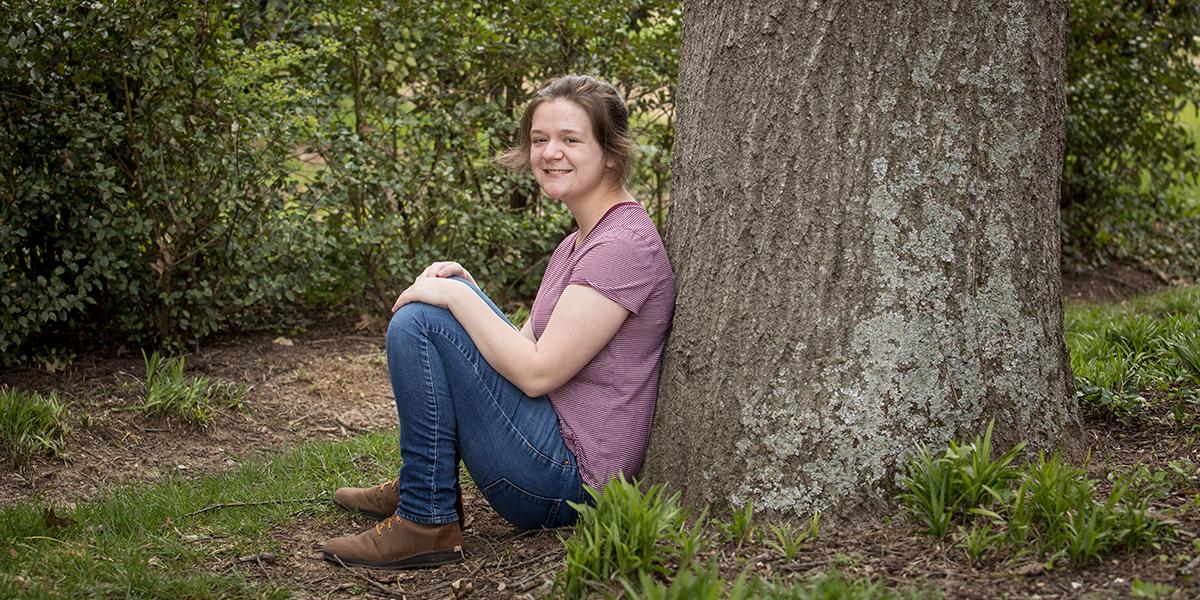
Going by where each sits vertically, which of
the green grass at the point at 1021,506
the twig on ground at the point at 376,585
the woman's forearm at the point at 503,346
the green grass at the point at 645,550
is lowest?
the twig on ground at the point at 376,585

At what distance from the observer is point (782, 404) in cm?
292

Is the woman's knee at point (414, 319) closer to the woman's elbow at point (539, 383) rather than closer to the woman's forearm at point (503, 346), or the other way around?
the woman's forearm at point (503, 346)

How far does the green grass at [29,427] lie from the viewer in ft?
14.6

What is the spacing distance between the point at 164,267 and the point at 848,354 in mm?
3832

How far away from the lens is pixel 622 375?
3.21 meters

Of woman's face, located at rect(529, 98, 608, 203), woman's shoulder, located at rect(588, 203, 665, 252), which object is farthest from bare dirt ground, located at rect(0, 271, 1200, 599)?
woman's face, located at rect(529, 98, 608, 203)

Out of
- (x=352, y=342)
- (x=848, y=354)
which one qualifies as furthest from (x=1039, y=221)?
(x=352, y=342)

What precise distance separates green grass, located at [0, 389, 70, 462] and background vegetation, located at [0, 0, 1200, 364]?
64 centimetres

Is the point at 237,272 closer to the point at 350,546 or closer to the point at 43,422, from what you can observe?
the point at 43,422

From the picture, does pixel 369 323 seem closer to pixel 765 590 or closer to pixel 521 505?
pixel 521 505

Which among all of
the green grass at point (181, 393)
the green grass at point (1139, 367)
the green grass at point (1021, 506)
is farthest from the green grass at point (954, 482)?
the green grass at point (181, 393)

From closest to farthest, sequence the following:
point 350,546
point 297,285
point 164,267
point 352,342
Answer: point 350,546 → point 164,267 → point 297,285 → point 352,342

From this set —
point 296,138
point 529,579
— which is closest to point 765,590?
point 529,579

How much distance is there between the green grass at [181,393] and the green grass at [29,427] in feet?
1.31
